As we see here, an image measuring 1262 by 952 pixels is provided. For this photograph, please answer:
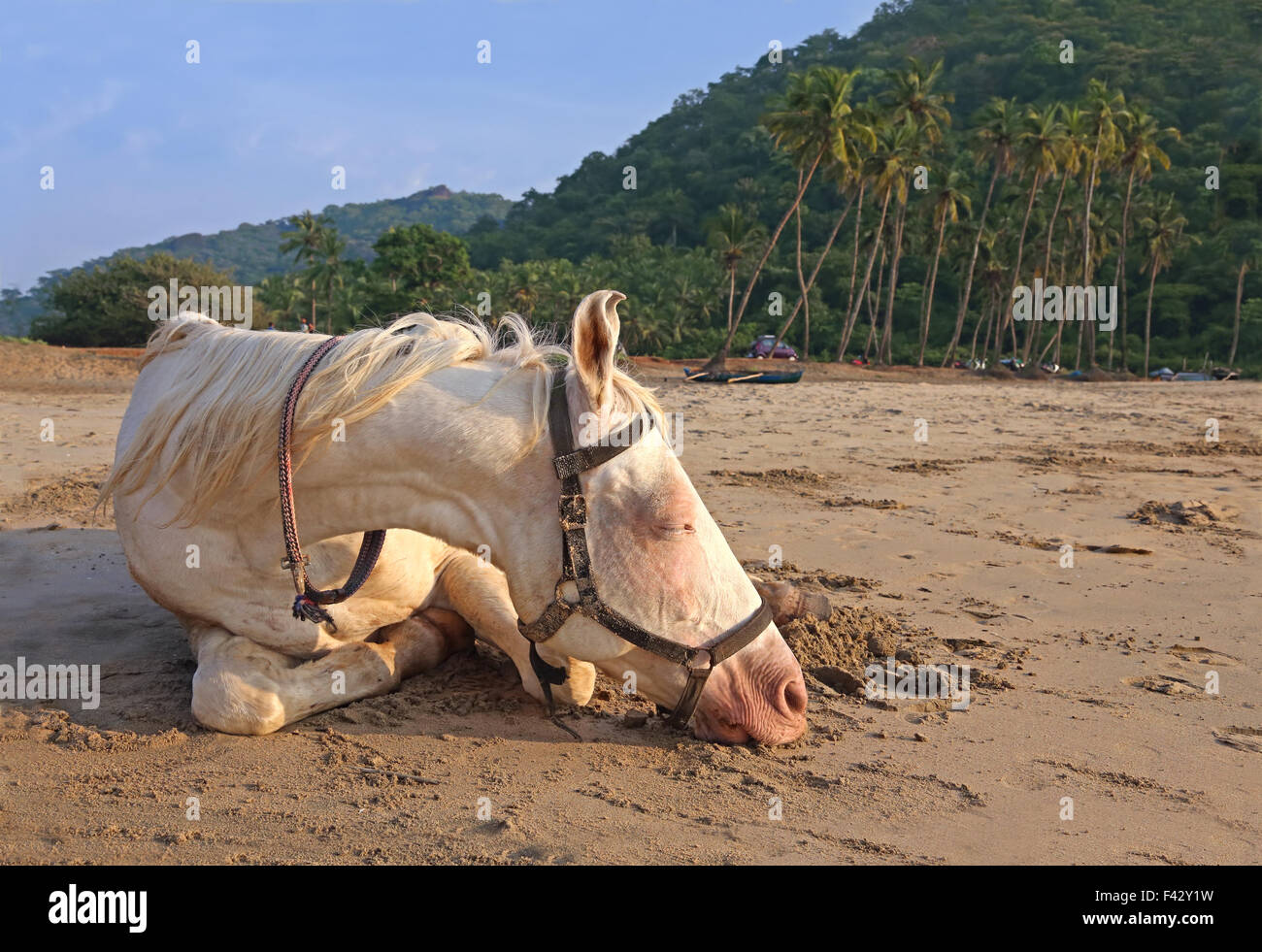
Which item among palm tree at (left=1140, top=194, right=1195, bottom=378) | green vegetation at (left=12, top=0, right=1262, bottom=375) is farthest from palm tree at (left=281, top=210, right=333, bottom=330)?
palm tree at (left=1140, top=194, right=1195, bottom=378)

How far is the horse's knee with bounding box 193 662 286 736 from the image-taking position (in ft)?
9.05

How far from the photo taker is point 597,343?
89.1 inches

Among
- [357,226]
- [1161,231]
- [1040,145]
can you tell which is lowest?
[1161,231]

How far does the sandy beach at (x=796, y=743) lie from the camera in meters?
2.28

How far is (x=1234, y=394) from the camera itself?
18.6 metres

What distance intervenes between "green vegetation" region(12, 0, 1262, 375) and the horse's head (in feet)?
90.5

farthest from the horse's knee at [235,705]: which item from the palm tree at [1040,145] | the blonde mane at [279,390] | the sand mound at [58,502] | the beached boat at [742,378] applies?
the palm tree at [1040,145]

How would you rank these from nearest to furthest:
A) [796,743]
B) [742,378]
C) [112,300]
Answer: [796,743]
[742,378]
[112,300]

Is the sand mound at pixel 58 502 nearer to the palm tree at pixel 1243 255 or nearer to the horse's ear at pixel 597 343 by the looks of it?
the horse's ear at pixel 597 343

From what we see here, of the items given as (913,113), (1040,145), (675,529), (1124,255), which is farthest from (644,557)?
(1124,255)

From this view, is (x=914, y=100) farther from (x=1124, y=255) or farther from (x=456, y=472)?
(x=456, y=472)

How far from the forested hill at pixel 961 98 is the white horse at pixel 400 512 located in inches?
2590

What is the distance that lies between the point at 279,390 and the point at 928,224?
58181mm

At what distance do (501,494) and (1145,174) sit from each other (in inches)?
2013
